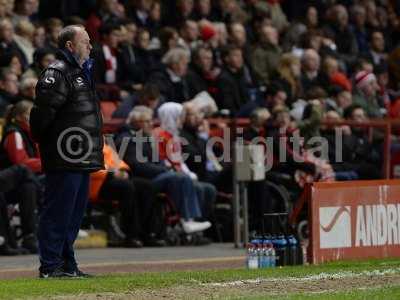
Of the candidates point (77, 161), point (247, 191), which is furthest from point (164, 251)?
point (77, 161)

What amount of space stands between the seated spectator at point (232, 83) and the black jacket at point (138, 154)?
9.13 feet

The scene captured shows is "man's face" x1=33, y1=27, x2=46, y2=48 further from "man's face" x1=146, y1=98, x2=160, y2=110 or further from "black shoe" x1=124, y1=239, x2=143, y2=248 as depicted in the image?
"black shoe" x1=124, y1=239, x2=143, y2=248

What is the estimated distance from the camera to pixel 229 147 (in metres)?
19.3

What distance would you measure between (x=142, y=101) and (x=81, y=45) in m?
6.43

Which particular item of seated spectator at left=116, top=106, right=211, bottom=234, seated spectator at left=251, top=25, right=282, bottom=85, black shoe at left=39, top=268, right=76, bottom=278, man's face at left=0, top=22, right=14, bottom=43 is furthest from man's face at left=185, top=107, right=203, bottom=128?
black shoe at left=39, top=268, right=76, bottom=278

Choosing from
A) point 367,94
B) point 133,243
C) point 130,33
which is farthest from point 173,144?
point 367,94

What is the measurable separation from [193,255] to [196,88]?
430 centimetres

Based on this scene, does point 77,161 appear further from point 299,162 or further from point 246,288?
point 299,162

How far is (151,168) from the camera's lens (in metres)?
18.4

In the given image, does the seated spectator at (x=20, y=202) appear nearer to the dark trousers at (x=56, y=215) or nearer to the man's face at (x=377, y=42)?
the dark trousers at (x=56, y=215)

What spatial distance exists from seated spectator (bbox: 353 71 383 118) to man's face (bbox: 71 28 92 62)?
10867mm

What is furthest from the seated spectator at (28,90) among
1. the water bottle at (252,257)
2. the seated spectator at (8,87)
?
the water bottle at (252,257)

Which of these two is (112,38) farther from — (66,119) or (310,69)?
(66,119)

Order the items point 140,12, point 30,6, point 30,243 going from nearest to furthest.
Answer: point 30,243
point 30,6
point 140,12
